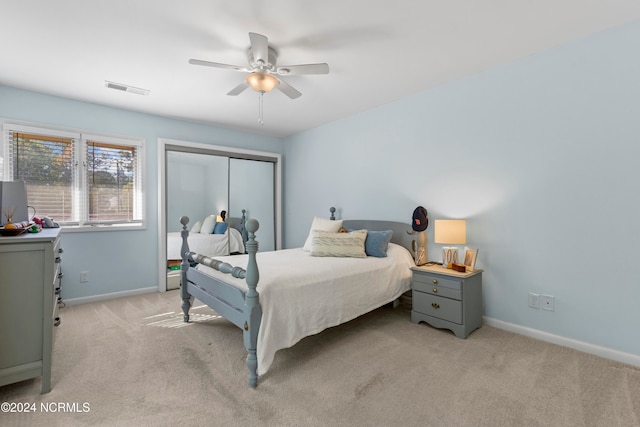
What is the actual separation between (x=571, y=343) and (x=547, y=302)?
34cm

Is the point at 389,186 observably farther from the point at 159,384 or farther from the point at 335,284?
the point at 159,384

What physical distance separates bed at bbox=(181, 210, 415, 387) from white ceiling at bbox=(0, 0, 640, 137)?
1492 millimetres

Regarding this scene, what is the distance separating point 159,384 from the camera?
1944 mm

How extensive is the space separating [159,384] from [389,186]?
3.07 meters

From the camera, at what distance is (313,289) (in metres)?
2.37

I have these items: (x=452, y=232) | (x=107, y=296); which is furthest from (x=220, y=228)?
(x=452, y=232)

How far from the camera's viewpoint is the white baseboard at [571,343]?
2.18m

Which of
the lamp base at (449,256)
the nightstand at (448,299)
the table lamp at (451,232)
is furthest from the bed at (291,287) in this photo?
the table lamp at (451,232)

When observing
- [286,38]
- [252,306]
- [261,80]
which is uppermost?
[286,38]

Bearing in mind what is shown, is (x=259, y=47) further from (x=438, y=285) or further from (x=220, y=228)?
(x=220, y=228)

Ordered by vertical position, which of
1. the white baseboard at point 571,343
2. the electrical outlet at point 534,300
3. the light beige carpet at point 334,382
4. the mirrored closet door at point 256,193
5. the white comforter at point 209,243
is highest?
the mirrored closet door at point 256,193

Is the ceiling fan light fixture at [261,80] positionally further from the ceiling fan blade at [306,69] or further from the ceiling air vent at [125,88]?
the ceiling air vent at [125,88]

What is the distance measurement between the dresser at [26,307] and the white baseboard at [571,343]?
3.61 m

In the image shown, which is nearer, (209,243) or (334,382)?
(334,382)
